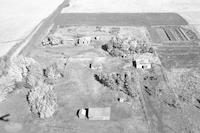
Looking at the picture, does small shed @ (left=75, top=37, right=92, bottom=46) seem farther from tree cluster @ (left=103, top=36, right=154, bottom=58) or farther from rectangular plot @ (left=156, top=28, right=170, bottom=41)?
rectangular plot @ (left=156, top=28, right=170, bottom=41)

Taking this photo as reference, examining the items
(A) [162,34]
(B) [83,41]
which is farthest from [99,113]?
(A) [162,34]

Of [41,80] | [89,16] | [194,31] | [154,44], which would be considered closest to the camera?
[41,80]

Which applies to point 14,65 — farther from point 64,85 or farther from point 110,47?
point 110,47

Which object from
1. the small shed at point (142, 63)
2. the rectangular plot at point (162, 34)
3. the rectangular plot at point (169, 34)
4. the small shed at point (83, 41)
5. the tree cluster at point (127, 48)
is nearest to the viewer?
the small shed at point (142, 63)

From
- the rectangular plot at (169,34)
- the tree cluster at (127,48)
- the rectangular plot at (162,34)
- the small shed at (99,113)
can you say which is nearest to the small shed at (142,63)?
the tree cluster at (127,48)

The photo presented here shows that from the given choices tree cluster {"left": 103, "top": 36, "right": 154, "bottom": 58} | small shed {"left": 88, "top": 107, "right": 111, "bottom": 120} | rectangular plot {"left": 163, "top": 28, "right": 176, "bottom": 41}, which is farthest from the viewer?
rectangular plot {"left": 163, "top": 28, "right": 176, "bottom": 41}

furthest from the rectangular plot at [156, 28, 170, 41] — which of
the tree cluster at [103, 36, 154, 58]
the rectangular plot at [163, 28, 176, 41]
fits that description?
the tree cluster at [103, 36, 154, 58]

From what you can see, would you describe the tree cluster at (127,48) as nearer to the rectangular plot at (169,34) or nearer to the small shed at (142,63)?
the small shed at (142,63)

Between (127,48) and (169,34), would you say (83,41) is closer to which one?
(127,48)

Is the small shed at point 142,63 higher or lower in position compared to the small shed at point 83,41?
lower

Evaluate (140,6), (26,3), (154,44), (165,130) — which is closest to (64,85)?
(165,130)

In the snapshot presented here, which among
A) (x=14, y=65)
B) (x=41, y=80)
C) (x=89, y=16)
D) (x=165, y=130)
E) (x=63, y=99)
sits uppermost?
(x=89, y=16)
